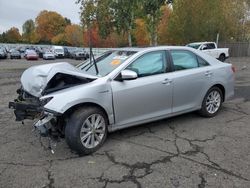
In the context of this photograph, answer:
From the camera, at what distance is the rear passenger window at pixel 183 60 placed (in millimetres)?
5879

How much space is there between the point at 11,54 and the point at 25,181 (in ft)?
136

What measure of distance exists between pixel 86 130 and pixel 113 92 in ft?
2.44

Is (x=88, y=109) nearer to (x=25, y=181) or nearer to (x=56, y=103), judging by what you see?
(x=56, y=103)

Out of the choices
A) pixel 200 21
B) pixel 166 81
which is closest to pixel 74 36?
pixel 200 21

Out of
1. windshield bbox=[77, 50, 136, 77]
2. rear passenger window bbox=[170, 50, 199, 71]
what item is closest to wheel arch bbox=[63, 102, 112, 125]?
windshield bbox=[77, 50, 136, 77]

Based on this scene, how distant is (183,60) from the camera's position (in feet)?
19.9

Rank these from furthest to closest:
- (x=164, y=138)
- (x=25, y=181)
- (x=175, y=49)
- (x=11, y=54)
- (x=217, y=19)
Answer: (x=11, y=54), (x=217, y=19), (x=175, y=49), (x=164, y=138), (x=25, y=181)

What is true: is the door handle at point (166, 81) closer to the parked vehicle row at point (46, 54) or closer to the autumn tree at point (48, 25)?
the parked vehicle row at point (46, 54)

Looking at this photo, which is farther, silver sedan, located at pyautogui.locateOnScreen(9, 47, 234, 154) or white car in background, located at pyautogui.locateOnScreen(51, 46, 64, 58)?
white car in background, located at pyautogui.locateOnScreen(51, 46, 64, 58)

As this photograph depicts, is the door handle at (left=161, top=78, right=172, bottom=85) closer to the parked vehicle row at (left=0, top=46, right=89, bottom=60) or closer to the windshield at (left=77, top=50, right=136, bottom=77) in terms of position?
the windshield at (left=77, top=50, right=136, bottom=77)

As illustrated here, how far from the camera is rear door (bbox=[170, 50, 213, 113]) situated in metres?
5.76

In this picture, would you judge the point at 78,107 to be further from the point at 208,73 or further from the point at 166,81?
the point at 208,73

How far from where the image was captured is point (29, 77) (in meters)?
5.31

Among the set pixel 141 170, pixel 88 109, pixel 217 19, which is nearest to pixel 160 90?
pixel 88 109
